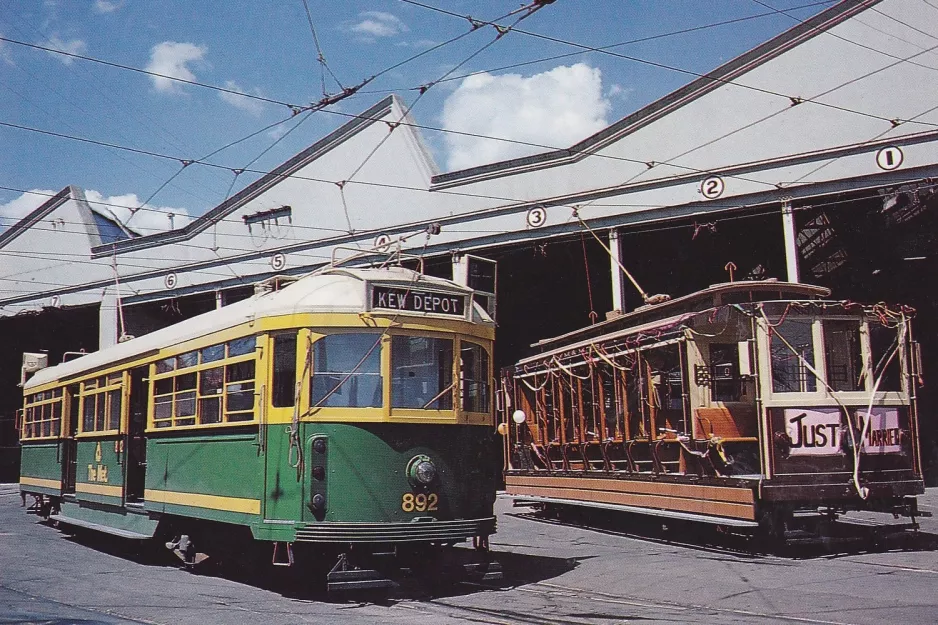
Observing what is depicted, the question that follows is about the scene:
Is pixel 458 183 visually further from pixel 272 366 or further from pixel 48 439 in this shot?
pixel 272 366

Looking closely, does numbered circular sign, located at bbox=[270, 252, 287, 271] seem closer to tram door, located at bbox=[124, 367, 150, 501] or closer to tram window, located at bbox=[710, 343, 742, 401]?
tram door, located at bbox=[124, 367, 150, 501]

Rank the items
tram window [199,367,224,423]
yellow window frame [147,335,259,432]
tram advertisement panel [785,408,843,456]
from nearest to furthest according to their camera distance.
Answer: yellow window frame [147,335,259,432] → tram window [199,367,224,423] → tram advertisement panel [785,408,843,456]

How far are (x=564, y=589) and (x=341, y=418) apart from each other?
272 centimetres

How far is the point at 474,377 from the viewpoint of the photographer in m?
9.25

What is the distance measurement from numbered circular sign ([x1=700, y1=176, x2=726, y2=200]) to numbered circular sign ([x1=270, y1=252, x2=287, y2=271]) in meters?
12.3

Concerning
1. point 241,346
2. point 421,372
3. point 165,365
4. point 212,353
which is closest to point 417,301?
point 421,372

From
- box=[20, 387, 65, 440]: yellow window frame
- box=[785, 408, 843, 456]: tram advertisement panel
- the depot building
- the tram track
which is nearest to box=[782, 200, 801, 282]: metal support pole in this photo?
the depot building

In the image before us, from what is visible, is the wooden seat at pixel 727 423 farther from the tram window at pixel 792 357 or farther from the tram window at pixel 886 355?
the tram window at pixel 886 355

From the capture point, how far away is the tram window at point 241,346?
9.04m

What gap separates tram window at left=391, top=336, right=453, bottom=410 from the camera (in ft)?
28.5

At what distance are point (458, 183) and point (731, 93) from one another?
6.82 meters

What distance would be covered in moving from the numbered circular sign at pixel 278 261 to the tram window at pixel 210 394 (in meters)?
16.3

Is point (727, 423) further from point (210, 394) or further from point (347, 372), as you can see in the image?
point (210, 394)

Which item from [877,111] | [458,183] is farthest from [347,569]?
[458,183]
